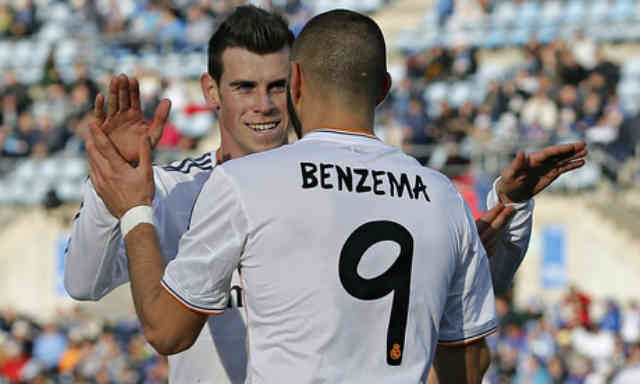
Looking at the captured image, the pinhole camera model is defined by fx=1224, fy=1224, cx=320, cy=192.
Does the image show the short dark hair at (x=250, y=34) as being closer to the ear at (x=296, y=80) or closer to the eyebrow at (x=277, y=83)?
the eyebrow at (x=277, y=83)

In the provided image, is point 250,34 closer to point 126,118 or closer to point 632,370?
point 126,118

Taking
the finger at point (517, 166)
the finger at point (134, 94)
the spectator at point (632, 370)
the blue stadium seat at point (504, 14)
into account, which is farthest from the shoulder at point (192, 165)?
the blue stadium seat at point (504, 14)

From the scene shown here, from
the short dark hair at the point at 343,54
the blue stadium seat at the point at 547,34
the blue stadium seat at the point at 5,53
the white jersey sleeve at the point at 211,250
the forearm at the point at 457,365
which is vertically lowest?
the blue stadium seat at the point at 5,53

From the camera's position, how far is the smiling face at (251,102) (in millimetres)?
4695

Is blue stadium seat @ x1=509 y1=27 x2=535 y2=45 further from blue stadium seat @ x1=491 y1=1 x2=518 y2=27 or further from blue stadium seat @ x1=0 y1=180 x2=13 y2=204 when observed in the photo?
blue stadium seat @ x1=0 y1=180 x2=13 y2=204

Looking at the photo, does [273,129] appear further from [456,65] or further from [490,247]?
[456,65]

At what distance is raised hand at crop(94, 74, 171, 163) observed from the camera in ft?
12.1

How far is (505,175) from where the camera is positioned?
4102 mm

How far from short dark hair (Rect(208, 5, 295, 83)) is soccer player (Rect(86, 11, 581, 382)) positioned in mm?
1278

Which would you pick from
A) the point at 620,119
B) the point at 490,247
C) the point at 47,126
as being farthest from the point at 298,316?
the point at 47,126

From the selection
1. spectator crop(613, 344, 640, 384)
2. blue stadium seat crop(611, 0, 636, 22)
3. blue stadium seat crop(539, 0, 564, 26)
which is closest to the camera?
spectator crop(613, 344, 640, 384)

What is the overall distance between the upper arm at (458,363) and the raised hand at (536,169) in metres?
0.65

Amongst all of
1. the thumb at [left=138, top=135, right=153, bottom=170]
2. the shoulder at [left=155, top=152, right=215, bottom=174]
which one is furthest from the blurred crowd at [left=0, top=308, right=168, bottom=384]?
the thumb at [left=138, top=135, right=153, bottom=170]

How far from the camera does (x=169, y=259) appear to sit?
14.3 feet
